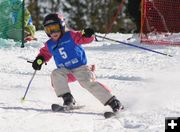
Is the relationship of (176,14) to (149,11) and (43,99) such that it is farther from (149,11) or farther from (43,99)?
(43,99)

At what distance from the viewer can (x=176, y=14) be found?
13914 mm

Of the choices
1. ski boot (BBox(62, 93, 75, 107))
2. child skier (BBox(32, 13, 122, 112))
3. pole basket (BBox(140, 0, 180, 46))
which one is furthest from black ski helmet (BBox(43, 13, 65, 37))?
pole basket (BBox(140, 0, 180, 46))

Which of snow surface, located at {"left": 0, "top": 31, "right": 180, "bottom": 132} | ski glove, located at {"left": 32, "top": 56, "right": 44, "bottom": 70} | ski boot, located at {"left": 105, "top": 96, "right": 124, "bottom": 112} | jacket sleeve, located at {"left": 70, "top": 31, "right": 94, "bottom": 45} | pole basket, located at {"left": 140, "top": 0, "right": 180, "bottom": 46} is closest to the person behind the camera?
snow surface, located at {"left": 0, "top": 31, "right": 180, "bottom": 132}

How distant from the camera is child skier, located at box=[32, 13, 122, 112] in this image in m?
5.80

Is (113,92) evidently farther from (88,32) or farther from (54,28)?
(54,28)

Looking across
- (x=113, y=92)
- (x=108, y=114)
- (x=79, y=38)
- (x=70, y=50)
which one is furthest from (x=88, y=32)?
(x=113, y=92)

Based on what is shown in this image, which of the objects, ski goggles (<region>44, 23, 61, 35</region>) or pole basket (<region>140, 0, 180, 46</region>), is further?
pole basket (<region>140, 0, 180, 46</region>)

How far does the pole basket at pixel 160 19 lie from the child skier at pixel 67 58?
7.36 metres

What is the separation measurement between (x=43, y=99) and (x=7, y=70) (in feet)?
8.38

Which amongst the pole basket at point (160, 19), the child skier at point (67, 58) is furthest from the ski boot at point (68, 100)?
the pole basket at point (160, 19)

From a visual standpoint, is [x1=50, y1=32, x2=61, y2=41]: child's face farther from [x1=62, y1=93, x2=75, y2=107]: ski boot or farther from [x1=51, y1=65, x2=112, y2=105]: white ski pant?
[x1=62, y1=93, x2=75, y2=107]: ski boot

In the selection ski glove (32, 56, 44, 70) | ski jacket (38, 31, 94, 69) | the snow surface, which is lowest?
the snow surface

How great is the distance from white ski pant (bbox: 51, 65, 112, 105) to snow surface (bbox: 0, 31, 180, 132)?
0.70 feet

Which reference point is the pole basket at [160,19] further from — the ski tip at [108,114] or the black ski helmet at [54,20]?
the ski tip at [108,114]
